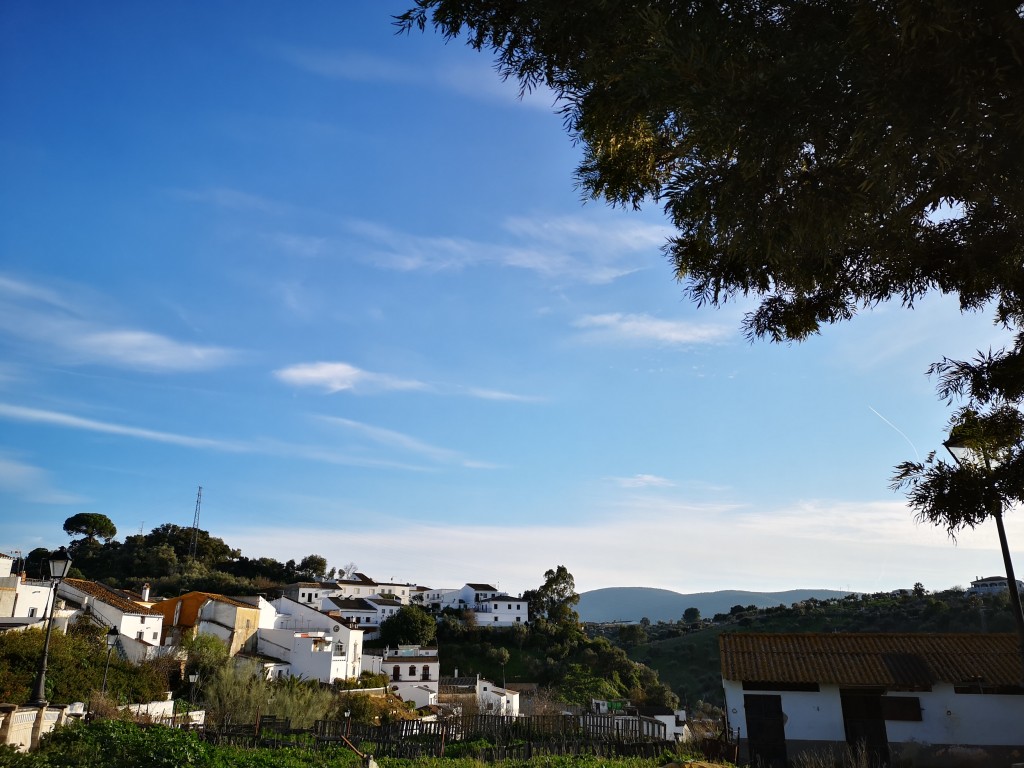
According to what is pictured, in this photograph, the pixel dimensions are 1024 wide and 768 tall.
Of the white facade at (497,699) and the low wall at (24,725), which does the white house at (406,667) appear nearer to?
the white facade at (497,699)

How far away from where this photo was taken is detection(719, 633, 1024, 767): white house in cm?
1444

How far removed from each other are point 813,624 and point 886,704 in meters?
38.5

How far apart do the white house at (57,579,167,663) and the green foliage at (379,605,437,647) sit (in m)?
25.9

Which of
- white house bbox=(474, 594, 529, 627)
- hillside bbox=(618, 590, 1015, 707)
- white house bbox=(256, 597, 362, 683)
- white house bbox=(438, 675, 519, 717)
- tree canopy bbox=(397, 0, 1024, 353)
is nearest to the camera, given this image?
tree canopy bbox=(397, 0, 1024, 353)

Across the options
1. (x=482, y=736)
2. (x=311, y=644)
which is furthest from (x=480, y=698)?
(x=482, y=736)

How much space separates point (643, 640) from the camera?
6625cm

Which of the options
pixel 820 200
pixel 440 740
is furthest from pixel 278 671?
pixel 820 200

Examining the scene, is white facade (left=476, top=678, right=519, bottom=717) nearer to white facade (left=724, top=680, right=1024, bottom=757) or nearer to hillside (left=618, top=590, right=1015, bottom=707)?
Result: hillside (left=618, top=590, right=1015, bottom=707)

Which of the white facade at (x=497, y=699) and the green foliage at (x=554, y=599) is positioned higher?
the green foliage at (x=554, y=599)

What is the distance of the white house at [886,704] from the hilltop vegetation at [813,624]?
87.2ft

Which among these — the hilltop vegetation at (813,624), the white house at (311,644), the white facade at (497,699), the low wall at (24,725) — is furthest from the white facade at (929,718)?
the white house at (311,644)

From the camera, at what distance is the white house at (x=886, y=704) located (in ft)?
47.4

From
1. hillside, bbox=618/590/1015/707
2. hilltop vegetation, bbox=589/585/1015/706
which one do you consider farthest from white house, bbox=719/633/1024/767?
hilltop vegetation, bbox=589/585/1015/706

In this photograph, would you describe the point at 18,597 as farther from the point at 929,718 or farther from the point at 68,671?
the point at 929,718
